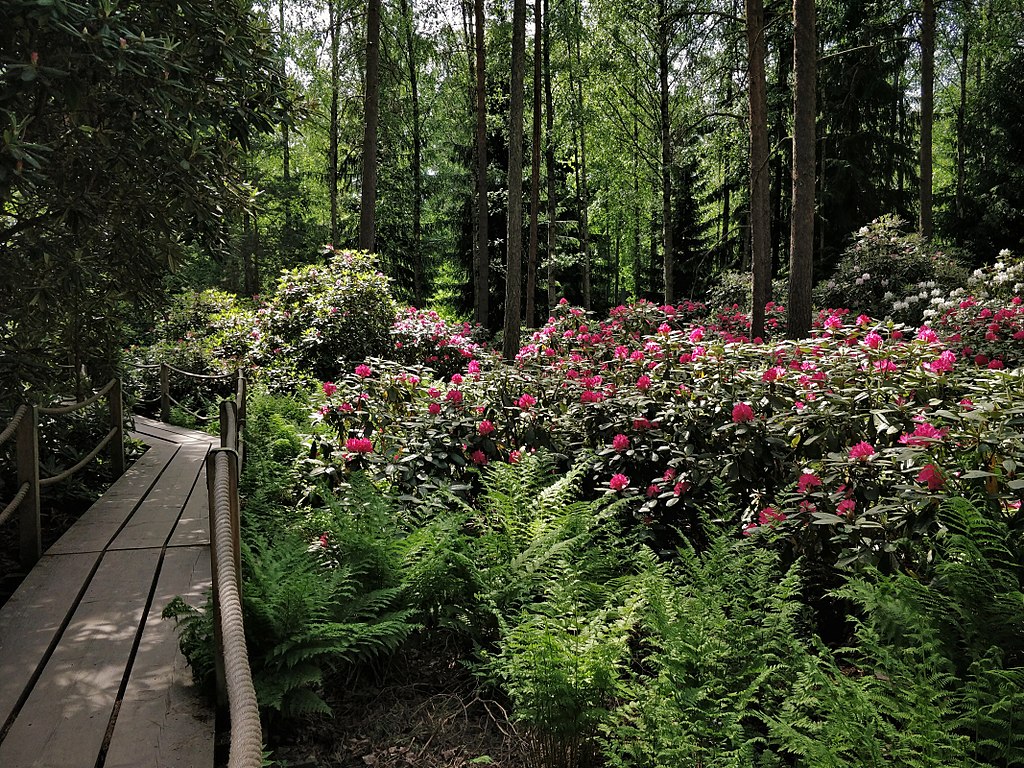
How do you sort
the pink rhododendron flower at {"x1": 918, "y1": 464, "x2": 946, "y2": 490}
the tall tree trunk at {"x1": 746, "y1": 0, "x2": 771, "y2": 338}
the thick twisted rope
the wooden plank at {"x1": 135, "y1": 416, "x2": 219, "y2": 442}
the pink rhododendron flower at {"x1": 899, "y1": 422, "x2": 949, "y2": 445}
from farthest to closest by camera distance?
the tall tree trunk at {"x1": 746, "y1": 0, "x2": 771, "y2": 338} → the wooden plank at {"x1": 135, "y1": 416, "x2": 219, "y2": 442} → the pink rhododendron flower at {"x1": 899, "y1": 422, "x2": 949, "y2": 445} → the pink rhododendron flower at {"x1": 918, "y1": 464, "x2": 946, "y2": 490} → the thick twisted rope

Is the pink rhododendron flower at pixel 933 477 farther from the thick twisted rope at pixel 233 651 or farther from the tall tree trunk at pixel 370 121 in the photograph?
the tall tree trunk at pixel 370 121

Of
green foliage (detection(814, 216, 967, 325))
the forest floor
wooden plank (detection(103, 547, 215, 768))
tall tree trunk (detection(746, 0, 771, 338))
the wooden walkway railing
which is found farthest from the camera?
green foliage (detection(814, 216, 967, 325))

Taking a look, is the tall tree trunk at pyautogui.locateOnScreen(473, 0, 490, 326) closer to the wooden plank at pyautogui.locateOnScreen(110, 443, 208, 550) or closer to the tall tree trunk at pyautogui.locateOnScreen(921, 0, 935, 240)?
the tall tree trunk at pyautogui.locateOnScreen(921, 0, 935, 240)

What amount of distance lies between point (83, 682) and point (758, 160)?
1061 centimetres

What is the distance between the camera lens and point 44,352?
15.3ft

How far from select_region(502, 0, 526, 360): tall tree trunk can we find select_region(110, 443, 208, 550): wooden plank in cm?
634

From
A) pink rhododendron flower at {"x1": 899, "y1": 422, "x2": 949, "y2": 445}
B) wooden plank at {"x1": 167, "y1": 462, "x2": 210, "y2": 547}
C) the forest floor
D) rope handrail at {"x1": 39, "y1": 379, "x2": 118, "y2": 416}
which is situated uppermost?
rope handrail at {"x1": 39, "y1": 379, "x2": 118, "y2": 416}

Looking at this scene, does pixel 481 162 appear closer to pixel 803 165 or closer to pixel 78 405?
pixel 803 165

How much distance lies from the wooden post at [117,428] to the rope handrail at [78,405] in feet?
0.30

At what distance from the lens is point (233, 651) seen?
1.57m

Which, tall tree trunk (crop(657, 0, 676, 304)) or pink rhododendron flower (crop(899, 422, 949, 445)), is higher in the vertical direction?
tall tree trunk (crop(657, 0, 676, 304))

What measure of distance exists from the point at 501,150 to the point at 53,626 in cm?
2118

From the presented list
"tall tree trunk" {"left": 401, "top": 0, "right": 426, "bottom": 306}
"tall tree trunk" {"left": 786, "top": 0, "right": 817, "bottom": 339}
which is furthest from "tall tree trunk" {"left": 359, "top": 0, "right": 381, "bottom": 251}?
"tall tree trunk" {"left": 401, "top": 0, "right": 426, "bottom": 306}

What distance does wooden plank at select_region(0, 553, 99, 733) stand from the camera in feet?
8.55
